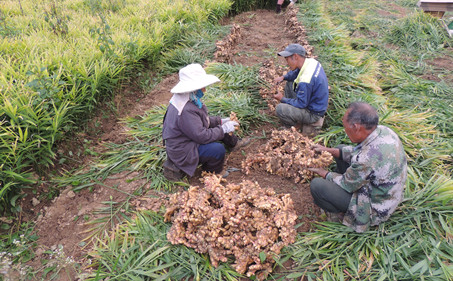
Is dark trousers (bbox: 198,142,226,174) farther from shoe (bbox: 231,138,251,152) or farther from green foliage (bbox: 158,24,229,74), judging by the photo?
green foliage (bbox: 158,24,229,74)

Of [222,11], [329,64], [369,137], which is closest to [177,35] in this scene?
[222,11]

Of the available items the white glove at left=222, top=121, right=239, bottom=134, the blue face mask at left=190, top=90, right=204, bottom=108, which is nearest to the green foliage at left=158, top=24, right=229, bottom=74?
the white glove at left=222, top=121, right=239, bottom=134

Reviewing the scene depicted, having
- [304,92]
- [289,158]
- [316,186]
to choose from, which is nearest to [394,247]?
[316,186]

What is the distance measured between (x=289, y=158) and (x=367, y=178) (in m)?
0.93

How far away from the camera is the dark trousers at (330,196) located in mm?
2350

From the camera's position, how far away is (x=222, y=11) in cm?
791

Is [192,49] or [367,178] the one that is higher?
[367,178]

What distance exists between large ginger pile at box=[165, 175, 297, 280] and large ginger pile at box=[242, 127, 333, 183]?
0.54 m

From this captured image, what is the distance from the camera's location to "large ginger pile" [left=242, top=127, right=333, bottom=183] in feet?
9.64

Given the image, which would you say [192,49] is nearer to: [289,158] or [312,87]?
[312,87]

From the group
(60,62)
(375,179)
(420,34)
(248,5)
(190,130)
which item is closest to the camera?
(375,179)

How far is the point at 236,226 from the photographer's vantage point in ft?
7.63

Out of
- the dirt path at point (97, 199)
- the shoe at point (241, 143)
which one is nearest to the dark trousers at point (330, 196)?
the dirt path at point (97, 199)

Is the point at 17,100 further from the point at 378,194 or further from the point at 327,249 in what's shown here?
the point at 378,194
